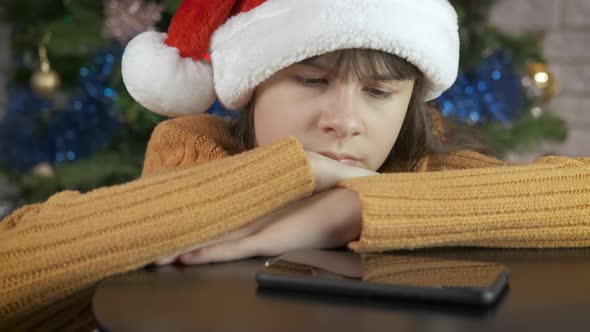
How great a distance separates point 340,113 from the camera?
0.89 m

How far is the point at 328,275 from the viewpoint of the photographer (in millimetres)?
539

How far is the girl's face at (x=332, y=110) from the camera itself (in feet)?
2.95

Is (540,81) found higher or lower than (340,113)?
higher

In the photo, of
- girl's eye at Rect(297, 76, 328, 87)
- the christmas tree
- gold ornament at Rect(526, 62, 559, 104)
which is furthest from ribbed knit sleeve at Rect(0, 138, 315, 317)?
gold ornament at Rect(526, 62, 559, 104)

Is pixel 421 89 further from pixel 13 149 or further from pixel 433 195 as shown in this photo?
Answer: pixel 13 149

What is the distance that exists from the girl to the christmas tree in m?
0.78

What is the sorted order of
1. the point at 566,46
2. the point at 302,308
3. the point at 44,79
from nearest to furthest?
1. the point at 302,308
2. the point at 44,79
3. the point at 566,46

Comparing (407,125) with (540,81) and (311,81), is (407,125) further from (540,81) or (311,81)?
(540,81)

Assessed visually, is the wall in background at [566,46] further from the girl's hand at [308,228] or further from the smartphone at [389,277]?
the smartphone at [389,277]

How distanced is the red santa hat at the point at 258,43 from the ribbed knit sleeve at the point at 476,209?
0.22 meters

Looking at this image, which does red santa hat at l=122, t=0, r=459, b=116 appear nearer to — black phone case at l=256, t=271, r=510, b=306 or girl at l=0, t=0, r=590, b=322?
girl at l=0, t=0, r=590, b=322

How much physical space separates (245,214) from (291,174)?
6 centimetres

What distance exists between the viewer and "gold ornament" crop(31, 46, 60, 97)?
192 centimetres

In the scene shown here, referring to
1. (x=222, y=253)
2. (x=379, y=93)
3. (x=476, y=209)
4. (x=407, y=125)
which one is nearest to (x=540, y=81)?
(x=407, y=125)
